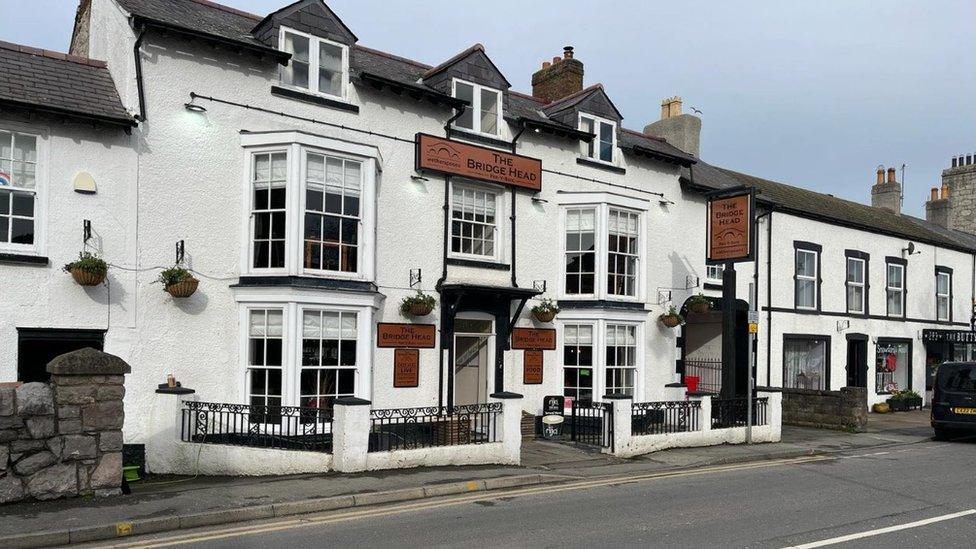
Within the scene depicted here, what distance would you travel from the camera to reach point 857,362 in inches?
1022

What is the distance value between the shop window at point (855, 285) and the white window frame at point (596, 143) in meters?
10.8

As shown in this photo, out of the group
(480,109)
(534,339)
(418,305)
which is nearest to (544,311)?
(534,339)

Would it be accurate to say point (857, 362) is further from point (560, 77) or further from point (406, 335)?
point (406, 335)

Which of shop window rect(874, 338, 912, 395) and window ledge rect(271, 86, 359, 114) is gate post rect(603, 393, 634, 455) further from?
shop window rect(874, 338, 912, 395)

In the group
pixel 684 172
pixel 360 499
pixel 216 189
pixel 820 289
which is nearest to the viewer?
pixel 360 499

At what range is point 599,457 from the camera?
1455 centimetres

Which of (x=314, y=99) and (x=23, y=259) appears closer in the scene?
(x=23, y=259)

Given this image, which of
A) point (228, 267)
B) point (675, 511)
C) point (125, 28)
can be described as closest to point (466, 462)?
point (675, 511)

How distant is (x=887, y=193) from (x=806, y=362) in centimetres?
1221

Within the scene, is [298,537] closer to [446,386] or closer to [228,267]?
[228,267]

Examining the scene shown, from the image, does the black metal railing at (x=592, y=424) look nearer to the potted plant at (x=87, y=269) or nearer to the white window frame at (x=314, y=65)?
the white window frame at (x=314, y=65)

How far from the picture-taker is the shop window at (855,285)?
84.2ft

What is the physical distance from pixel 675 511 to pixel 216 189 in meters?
9.25

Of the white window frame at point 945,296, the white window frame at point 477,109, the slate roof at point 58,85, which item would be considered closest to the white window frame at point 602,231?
the white window frame at point 477,109
